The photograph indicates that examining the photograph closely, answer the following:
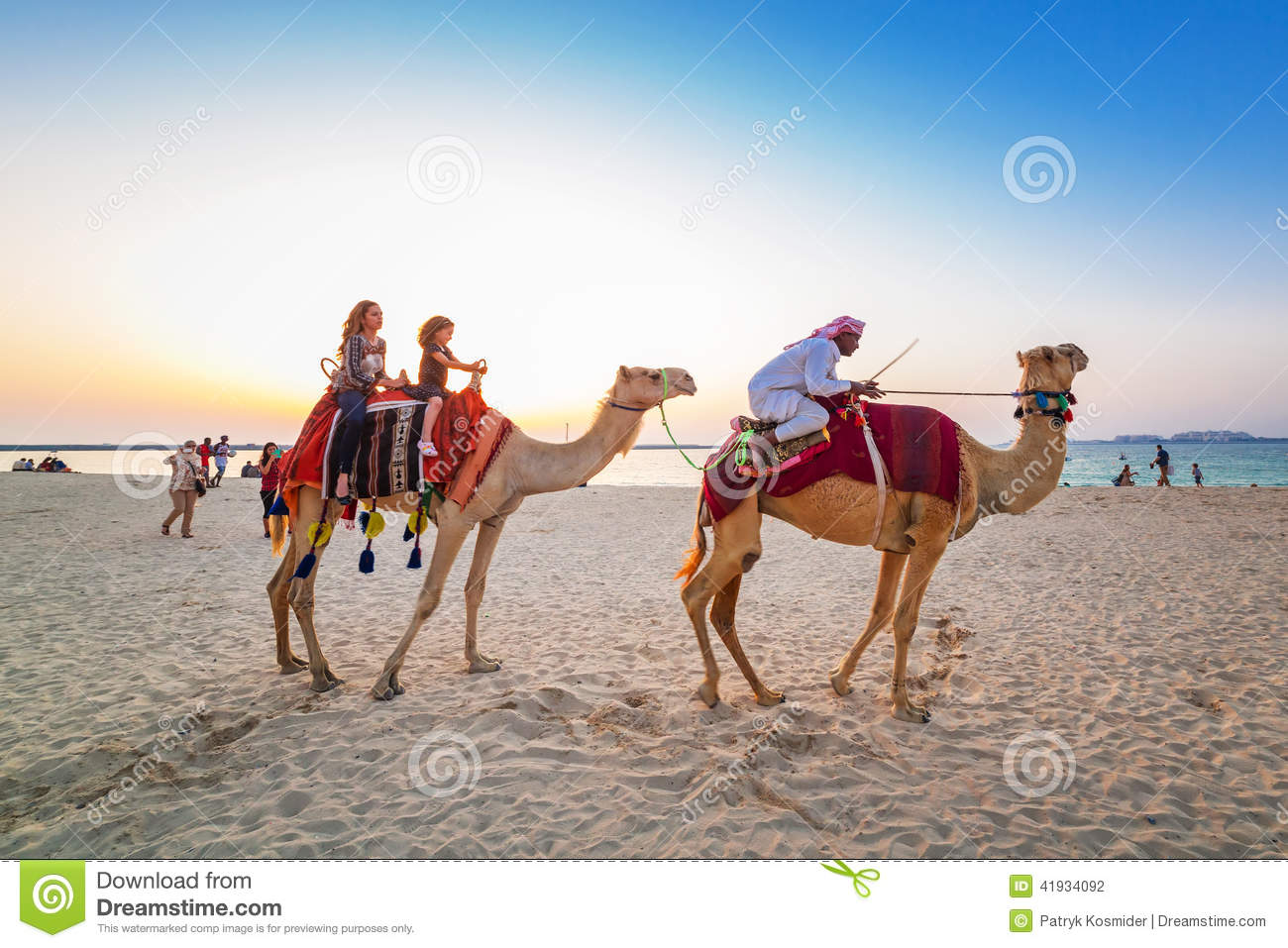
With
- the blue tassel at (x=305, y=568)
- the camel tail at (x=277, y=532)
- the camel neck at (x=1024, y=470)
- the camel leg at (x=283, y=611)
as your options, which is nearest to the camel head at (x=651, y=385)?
the camel neck at (x=1024, y=470)

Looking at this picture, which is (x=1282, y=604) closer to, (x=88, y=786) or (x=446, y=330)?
(x=446, y=330)

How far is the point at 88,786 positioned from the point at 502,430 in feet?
11.6

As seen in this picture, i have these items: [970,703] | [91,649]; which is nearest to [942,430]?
[970,703]

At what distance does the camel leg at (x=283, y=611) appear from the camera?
544 centimetres

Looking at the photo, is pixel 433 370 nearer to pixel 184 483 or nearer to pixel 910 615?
pixel 910 615

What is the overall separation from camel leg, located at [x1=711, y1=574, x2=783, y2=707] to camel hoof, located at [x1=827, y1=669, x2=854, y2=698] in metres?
0.52

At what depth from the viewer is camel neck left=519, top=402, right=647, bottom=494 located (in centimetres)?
499

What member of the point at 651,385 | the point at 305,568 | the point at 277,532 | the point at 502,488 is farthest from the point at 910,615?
the point at 277,532

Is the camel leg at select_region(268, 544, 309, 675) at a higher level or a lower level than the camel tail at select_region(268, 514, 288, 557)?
lower

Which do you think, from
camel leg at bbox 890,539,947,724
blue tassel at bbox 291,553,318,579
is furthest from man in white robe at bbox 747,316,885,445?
blue tassel at bbox 291,553,318,579

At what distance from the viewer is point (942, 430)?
4625 mm

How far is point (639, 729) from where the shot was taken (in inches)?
178

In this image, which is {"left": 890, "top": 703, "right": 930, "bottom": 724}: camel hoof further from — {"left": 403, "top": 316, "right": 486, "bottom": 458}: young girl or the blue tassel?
the blue tassel

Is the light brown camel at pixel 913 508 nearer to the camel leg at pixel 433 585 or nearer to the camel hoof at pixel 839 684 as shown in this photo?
the camel hoof at pixel 839 684
